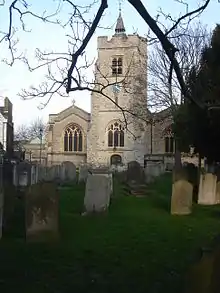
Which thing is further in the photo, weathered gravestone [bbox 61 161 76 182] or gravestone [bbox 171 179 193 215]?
weathered gravestone [bbox 61 161 76 182]

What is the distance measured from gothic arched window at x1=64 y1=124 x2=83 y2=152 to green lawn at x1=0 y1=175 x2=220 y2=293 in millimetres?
51848

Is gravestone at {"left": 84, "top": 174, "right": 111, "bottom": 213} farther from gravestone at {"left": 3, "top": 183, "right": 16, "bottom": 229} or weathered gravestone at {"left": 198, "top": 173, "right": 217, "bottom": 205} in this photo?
weathered gravestone at {"left": 198, "top": 173, "right": 217, "bottom": 205}

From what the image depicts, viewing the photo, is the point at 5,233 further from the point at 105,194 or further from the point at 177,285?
the point at 177,285

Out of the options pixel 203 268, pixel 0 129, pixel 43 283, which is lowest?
pixel 43 283

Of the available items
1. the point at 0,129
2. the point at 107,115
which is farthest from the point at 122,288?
the point at 107,115

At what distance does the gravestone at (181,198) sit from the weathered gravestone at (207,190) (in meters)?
2.60

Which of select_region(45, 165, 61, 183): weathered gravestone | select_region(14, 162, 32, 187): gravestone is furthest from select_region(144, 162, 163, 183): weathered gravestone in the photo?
select_region(14, 162, 32, 187): gravestone

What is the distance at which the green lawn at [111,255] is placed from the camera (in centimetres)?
620

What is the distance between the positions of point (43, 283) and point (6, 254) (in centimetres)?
207

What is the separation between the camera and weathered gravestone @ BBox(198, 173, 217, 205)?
16.3 metres

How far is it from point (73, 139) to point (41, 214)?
5657cm

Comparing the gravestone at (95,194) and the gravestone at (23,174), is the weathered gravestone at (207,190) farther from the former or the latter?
the gravestone at (23,174)

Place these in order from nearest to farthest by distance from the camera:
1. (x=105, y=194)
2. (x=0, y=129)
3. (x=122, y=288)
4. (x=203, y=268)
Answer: (x=203, y=268) → (x=122, y=288) → (x=105, y=194) → (x=0, y=129)

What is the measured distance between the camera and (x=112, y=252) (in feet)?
26.9
